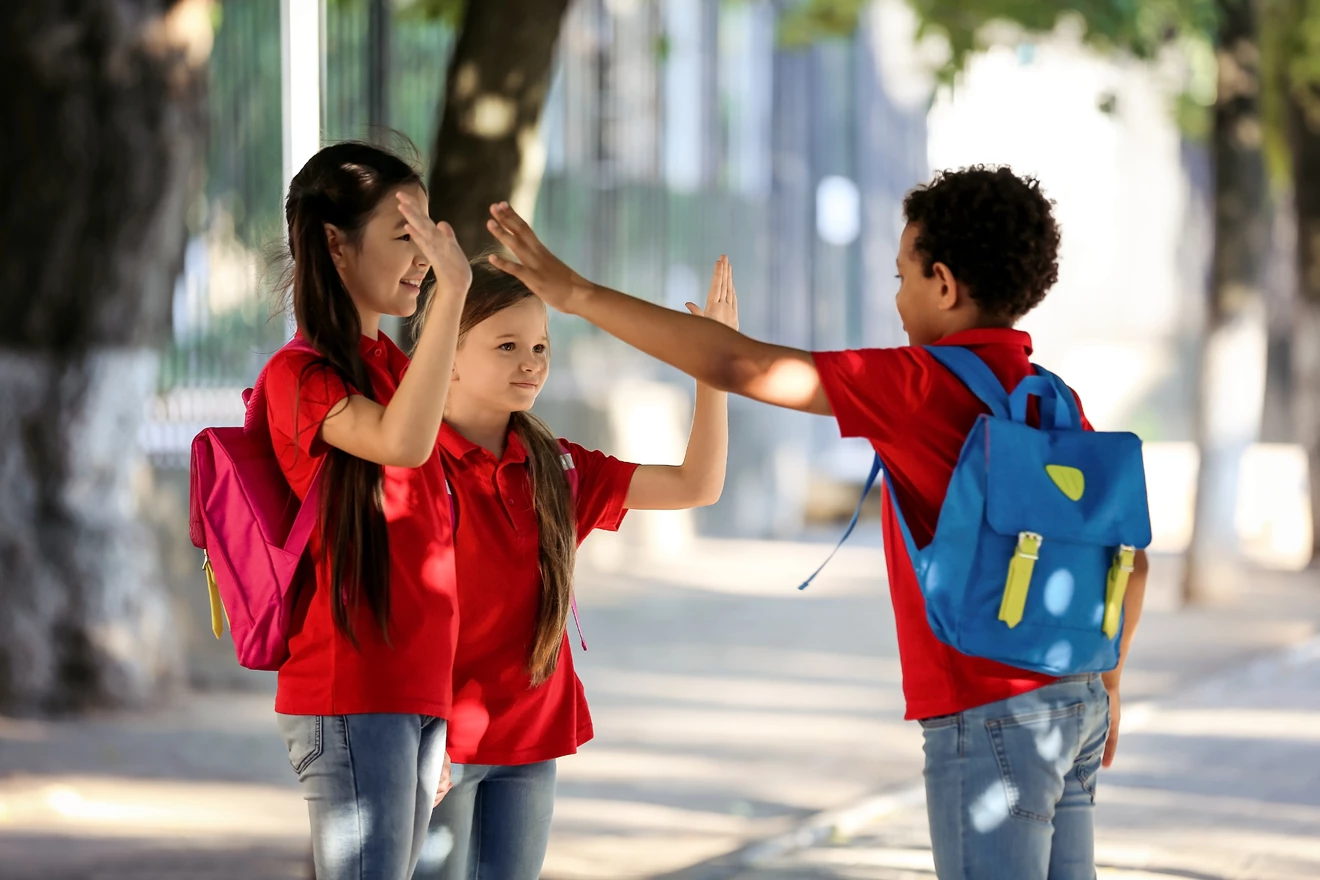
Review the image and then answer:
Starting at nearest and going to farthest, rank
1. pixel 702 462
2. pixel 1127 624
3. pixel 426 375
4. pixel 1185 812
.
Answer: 1. pixel 426 375
2. pixel 1127 624
3. pixel 702 462
4. pixel 1185 812

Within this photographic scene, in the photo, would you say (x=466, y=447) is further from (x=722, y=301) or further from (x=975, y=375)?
(x=975, y=375)

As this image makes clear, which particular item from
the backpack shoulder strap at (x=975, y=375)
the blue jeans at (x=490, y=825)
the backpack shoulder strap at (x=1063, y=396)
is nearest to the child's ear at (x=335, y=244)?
the blue jeans at (x=490, y=825)

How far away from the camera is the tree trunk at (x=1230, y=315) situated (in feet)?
39.3

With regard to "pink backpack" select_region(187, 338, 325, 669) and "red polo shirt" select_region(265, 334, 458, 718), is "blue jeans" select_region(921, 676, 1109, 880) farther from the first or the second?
"pink backpack" select_region(187, 338, 325, 669)

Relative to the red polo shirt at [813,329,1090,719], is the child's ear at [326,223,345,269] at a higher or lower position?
higher

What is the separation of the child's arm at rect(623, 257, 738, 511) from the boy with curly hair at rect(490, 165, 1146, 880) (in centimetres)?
38

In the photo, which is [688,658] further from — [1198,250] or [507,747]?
[1198,250]

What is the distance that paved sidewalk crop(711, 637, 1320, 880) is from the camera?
17.7 ft

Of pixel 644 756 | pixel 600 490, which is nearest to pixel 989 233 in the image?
pixel 600 490

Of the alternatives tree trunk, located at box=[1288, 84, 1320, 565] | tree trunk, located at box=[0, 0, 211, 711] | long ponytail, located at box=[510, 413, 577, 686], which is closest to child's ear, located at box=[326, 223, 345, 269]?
long ponytail, located at box=[510, 413, 577, 686]

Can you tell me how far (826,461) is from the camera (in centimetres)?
2038

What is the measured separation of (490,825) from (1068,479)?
1.15 meters

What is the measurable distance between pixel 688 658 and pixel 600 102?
A: 7.59 m

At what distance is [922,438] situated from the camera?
268cm
